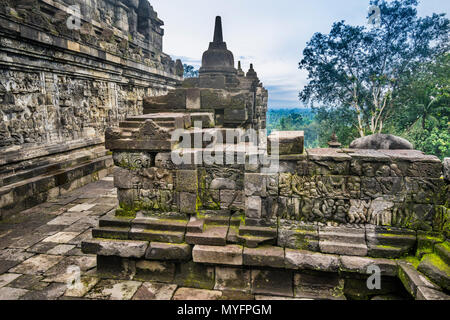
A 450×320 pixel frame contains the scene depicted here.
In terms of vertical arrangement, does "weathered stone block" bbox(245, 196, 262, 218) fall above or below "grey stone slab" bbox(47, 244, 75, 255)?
above

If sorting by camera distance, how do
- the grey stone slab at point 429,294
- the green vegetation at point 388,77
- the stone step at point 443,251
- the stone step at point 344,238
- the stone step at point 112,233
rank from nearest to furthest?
the grey stone slab at point 429,294, the stone step at point 443,251, the stone step at point 344,238, the stone step at point 112,233, the green vegetation at point 388,77

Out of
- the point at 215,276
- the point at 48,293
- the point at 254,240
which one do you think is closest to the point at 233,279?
the point at 215,276

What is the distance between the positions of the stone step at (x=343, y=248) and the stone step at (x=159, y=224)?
1.64 meters

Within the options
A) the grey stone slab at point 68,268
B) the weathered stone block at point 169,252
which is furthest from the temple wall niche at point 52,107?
the weathered stone block at point 169,252

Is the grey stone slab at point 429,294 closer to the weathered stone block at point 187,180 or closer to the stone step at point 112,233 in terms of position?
the weathered stone block at point 187,180

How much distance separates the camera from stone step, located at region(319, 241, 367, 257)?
9.57ft

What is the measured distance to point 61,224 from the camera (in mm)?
4816

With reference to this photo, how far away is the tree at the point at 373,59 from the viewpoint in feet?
51.6

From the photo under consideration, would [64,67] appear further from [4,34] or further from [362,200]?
[362,200]

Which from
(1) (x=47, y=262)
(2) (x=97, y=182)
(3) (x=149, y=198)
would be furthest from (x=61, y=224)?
(2) (x=97, y=182)

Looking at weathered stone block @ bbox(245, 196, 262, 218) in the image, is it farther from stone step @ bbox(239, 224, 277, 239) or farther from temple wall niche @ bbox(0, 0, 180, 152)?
temple wall niche @ bbox(0, 0, 180, 152)

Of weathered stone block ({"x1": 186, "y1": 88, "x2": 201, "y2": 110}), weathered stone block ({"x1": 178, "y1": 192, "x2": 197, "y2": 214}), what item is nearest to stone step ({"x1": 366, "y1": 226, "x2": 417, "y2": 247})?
weathered stone block ({"x1": 178, "y1": 192, "x2": 197, "y2": 214})

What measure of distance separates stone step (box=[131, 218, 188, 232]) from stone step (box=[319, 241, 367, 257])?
64.8 inches

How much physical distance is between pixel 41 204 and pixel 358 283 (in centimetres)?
619
